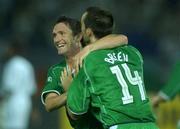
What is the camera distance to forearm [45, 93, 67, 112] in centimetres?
802

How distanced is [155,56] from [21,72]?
220 inches

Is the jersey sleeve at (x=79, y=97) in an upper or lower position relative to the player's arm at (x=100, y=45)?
lower

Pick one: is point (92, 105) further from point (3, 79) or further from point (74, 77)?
point (3, 79)

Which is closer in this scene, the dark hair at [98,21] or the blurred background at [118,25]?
the dark hair at [98,21]

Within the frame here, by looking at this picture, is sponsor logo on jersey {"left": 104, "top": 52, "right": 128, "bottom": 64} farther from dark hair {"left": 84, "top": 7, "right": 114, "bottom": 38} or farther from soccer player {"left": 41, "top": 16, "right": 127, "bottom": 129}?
soccer player {"left": 41, "top": 16, "right": 127, "bottom": 129}

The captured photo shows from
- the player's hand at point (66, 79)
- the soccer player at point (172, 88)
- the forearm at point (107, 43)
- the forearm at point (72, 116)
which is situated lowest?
the soccer player at point (172, 88)

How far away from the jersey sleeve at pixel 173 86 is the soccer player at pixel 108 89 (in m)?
2.33

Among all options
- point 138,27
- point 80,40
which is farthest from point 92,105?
point 138,27

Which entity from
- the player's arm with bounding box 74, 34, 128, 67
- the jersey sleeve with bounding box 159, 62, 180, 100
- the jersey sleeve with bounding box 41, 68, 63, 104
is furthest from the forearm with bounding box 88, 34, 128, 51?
the jersey sleeve with bounding box 159, 62, 180, 100

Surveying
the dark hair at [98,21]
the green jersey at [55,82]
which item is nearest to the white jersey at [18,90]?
the green jersey at [55,82]

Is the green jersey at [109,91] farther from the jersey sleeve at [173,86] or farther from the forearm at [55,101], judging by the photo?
the jersey sleeve at [173,86]

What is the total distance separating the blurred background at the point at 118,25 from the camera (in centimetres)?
2000

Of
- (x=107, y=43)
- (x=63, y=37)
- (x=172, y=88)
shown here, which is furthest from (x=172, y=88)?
(x=107, y=43)

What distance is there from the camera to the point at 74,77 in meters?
7.91
